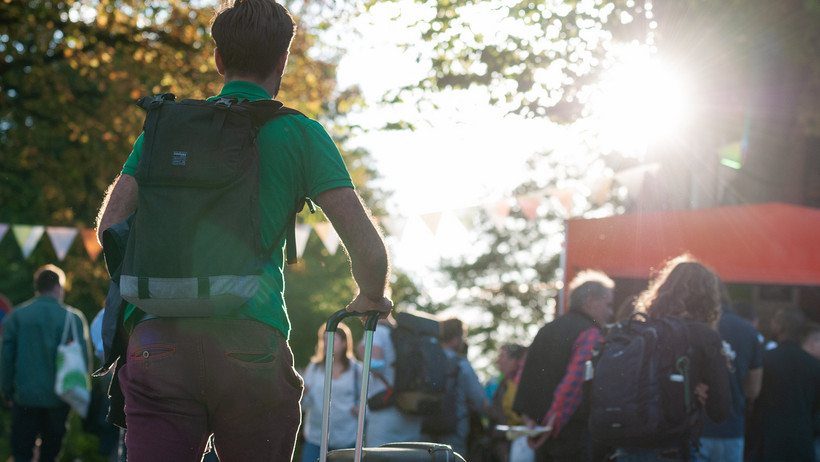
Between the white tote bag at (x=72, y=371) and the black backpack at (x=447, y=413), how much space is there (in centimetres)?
282

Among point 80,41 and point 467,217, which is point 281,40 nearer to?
point 467,217

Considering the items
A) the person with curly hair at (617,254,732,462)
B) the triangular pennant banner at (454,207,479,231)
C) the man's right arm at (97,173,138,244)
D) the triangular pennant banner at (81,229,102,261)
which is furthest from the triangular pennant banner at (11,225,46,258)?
the man's right arm at (97,173,138,244)

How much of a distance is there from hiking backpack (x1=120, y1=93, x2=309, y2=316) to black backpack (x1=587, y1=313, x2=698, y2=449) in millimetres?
3325

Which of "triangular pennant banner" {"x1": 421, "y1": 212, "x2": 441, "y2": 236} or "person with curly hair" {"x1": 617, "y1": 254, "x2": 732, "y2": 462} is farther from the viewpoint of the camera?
"triangular pennant banner" {"x1": 421, "y1": 212, "x2": 441, "y2": 236}

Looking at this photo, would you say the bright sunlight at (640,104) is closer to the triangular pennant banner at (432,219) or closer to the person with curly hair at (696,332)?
the triangular pennant banner at (432,219)

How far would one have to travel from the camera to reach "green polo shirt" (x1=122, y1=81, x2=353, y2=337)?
7.72 ft

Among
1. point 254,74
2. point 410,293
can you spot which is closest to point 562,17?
point 254,74

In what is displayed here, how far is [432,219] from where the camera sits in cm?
1170

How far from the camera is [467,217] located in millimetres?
11523

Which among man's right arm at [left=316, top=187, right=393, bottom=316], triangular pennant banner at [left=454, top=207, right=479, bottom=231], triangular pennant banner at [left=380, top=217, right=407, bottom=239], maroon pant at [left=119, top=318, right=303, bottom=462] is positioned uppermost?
triangular pennant banner at [left=454, top=207, right=479, bottom=231]

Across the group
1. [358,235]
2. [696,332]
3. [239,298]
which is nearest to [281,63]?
[358,235]

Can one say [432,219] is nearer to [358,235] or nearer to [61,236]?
[61,236]

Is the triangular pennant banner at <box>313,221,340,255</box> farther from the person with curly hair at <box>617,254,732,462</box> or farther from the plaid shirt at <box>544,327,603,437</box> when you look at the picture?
the person with curly hair at <box>617,254,732,462</box>

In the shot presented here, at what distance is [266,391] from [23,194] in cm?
1773
